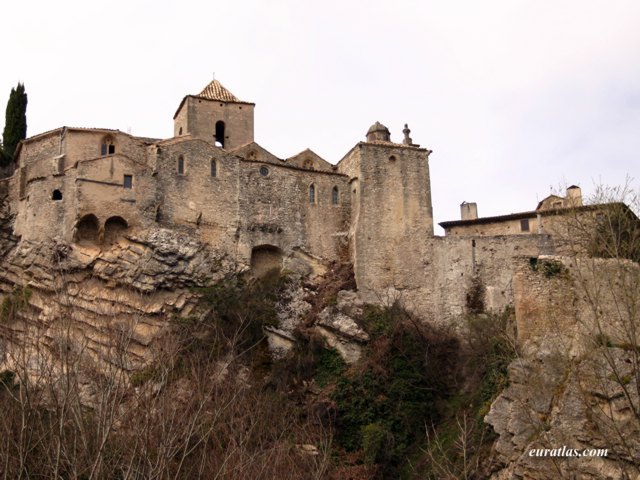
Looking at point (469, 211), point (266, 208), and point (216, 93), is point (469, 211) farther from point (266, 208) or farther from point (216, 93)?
point (216, 93)

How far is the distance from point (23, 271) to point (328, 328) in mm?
13845

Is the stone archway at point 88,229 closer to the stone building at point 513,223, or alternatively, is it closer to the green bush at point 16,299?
the green bush at point 16,299

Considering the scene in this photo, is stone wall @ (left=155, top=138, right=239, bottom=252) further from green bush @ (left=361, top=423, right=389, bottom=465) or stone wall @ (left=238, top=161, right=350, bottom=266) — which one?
green bush @ (left=361, top=423, right=389, bottom=465)

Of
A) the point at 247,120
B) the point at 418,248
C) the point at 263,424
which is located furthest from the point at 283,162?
the point at 263,424

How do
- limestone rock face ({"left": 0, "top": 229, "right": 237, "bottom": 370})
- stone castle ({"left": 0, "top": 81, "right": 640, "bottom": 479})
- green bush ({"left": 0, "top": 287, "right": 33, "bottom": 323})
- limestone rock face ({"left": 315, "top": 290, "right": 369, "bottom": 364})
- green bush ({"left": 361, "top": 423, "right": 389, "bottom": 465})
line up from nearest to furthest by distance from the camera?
1. green bush ({"left": 361, "top": 423, "right": 389, "bottom": 465})
2. green bush ({"left": 0, "top": 287, "right": 33, "bottom": 323})
3. limestone rock face ({"left": 0, "top": 229, "right": 237, "bottom": 370})
4. limestone rock face ({"left": 315, "top": 290, "right": 369, "bottom": 364})
5. stone castle ({"left": 0, "top": 81, "right": 640, "bottom": 479})

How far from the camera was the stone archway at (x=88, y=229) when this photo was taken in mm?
34750

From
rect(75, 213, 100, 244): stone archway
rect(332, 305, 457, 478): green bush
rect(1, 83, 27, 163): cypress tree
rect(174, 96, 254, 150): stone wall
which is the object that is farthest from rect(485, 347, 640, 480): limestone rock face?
rect(1, 83, 27, 163): cypress tree

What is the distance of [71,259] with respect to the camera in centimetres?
3397

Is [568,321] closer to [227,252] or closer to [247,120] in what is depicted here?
[227,252]

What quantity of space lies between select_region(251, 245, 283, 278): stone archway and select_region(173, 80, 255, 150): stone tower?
7579 mm

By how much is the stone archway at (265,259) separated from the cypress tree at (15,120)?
16.2 metres

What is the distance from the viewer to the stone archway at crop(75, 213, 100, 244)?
34.8 metres

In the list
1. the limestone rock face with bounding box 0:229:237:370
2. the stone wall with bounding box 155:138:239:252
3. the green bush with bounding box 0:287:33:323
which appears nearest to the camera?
the green bush with bounding box 0:287:33:323

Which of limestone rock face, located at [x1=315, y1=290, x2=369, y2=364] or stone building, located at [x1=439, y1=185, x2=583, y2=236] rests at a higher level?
stone building, located at [x1=439, y1=185, x2=583, y2=236]
